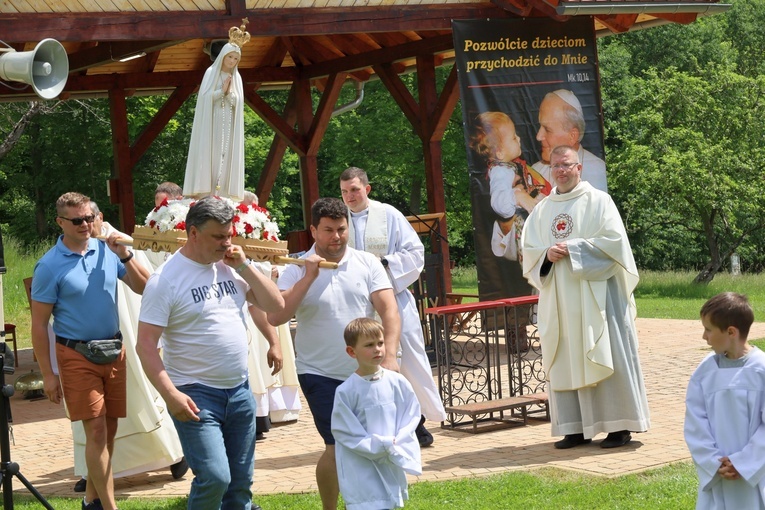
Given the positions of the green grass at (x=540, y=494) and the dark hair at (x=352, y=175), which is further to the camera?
the dark hair at (x=352, y=175)

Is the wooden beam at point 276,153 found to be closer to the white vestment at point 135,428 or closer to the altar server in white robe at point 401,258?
the altar server in white robe at point 401,258

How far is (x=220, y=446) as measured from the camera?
587 cm

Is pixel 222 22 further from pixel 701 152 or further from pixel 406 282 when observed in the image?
pixel 701 152

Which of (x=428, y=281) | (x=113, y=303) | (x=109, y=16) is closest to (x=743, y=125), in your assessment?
(x=428, y=281)

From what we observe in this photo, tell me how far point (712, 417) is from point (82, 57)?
10798mm

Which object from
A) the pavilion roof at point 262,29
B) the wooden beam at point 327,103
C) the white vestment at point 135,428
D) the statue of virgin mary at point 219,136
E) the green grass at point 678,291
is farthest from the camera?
the green grass at point 678,291

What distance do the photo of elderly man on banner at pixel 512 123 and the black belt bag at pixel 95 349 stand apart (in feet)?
22.4

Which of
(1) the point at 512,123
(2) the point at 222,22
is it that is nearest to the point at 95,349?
(2) the point at 222,22

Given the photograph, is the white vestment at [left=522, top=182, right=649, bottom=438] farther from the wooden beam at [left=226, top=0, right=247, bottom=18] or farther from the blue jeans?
the wooden beam at [left=226, top=0, right=247, bottom=18]

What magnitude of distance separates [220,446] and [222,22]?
274 inches

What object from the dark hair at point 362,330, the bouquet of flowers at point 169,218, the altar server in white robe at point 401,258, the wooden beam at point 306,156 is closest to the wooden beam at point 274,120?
the wooden beam at point 306,156

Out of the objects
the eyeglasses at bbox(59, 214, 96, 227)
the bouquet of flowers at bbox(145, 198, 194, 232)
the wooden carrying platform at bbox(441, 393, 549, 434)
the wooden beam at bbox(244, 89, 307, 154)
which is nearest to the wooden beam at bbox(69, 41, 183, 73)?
the wooden beam at bbox(244, 89, 307, 154)

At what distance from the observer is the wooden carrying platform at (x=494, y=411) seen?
32.0 ft

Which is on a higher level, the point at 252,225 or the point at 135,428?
the point at 252,225
